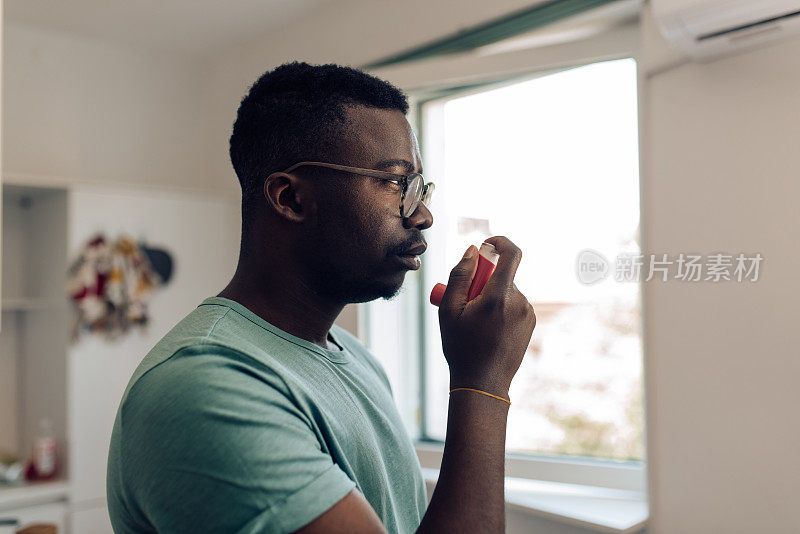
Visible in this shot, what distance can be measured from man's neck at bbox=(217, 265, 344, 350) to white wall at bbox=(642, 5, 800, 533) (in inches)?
39.2

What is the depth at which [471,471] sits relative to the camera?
0.69m

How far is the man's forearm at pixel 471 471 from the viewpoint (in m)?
0.66

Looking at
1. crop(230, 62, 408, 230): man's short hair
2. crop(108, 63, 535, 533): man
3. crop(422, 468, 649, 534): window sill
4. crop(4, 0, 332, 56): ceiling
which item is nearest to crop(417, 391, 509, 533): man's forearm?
crop(108, 63, 535, 533): man

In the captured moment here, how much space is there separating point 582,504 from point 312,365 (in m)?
1.20

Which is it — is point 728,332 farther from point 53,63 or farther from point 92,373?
point 53,63

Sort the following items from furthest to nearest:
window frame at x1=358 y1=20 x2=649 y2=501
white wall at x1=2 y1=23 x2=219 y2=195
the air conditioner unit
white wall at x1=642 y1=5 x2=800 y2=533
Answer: white wall at x1=2 y1=23 x2=219 y2=195
window frame at x1=358 y1=20 x2=649 y2=501
white wall at x1=642 y1=5 x2=800 y2=533
the air conditioner unit

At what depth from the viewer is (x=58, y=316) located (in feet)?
7.68

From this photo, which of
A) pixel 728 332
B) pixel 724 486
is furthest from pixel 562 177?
pixel 724 486

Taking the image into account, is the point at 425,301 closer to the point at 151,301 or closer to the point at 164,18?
the point at 151,301

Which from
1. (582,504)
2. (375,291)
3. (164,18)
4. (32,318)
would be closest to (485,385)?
(375,291)

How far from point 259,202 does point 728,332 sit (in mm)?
1091

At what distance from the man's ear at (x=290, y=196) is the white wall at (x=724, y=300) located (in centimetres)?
103

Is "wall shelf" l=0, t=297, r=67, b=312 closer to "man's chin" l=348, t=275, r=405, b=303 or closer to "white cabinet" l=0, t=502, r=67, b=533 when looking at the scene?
"white cabinet" l=0, t=502, r=67, b=533

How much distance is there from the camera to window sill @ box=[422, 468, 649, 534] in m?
1.60
